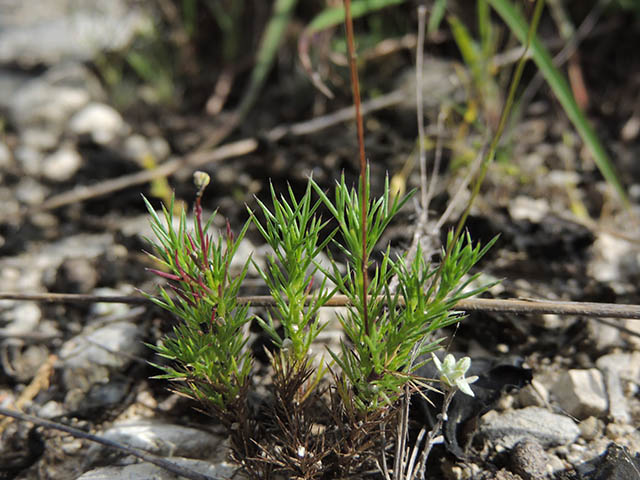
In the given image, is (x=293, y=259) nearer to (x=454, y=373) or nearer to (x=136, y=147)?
(x=454, y=373)

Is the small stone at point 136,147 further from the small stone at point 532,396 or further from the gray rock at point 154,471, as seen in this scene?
the small stone at point 532,396

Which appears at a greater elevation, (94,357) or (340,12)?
(340,12)

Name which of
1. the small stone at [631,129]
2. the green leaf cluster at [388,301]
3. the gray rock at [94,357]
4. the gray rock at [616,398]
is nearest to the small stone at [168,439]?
the gray rock at [94,357]

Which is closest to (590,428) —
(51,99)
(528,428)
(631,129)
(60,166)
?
(528,428)

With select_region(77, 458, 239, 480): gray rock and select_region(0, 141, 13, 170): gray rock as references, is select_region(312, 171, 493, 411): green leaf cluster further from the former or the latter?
select_region(0, 141, 13, 170): gray rock

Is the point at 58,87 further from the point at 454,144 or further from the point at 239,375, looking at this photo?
the point at 239,375

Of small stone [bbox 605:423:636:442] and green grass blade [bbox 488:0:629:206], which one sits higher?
green grass blade [bbox 488:0:629:206]

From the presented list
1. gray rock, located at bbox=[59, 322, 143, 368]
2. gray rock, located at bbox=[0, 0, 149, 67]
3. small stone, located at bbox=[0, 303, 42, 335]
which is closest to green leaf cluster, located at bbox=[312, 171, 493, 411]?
gray rock, located at bbox=[59, 322, 143, 368]
